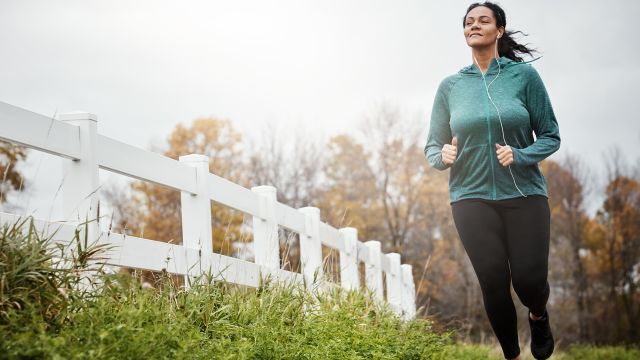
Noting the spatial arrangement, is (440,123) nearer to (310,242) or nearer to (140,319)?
(140,319)

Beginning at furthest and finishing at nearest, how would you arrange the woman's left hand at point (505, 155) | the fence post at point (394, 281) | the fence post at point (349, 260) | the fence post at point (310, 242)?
the fence post at point (394, 281) → the fence post at point (349, 260) → the fence post at point (310, 242) → the woman's left hand at point (505, 155)

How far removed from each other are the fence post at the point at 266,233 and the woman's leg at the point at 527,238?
94.7 inches

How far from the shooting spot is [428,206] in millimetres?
39625

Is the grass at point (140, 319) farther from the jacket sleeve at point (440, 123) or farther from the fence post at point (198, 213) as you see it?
the jacket sleeve at point (440, 123)

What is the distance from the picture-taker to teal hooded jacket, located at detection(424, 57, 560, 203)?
5.41 metres

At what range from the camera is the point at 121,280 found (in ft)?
13.5

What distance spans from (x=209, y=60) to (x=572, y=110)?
2019cm

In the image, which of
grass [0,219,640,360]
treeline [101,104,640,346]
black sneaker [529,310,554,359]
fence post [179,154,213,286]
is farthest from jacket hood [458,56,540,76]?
treeline [101,104,640,346]

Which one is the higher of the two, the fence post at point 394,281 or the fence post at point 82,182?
the fence post at point 82,182

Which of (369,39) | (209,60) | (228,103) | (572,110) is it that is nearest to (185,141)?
(228,103)

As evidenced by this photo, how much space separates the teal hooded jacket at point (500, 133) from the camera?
17.8 feet

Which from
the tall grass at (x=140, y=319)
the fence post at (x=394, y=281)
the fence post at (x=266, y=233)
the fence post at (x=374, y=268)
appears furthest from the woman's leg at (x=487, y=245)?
the fence post at (x=394, y=281)

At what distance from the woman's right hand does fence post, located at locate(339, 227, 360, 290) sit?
4.50 m

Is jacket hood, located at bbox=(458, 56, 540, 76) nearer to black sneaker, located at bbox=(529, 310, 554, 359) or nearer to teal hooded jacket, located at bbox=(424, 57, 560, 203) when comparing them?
teal hooded jacket, located at bbox=(424, 57, 560, 203)
